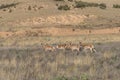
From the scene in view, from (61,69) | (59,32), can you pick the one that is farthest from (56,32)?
(61,69)

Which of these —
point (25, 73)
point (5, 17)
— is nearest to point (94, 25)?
point (5, 17)

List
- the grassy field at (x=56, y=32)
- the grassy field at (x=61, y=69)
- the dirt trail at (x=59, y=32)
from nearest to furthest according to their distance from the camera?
1. the grassy field at (x=61, y=69)
2. the grassy field at (x=56, y=32)
3. the dirt trail at (x=59, y=32)

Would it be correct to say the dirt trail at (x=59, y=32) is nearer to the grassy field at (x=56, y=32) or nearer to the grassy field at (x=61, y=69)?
the grassy field at (x=56, y=32)

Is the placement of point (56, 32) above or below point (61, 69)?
below

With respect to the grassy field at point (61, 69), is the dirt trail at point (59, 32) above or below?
below

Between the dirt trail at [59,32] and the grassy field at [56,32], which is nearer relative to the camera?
the grassy field at [56,32]

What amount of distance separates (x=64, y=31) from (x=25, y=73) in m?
33.7

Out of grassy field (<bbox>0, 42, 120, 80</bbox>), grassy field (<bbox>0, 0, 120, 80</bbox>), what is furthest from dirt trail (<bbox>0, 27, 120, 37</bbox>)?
grassy field (<bbox>0, 42, 120, 80</bbox>)

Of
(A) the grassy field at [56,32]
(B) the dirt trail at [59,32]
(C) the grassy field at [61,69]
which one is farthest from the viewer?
(B) the dirt trail at [59,32]

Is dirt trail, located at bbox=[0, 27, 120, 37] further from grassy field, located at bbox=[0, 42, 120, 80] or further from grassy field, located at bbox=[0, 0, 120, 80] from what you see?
grassy field, located at bbox=[0, 42, 120, 80]

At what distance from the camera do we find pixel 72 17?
54344mm

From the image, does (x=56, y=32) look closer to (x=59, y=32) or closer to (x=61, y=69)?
(x=59, y=32)

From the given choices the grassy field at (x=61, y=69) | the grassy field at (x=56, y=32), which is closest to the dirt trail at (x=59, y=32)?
the grassy field at (x=56, y=32)

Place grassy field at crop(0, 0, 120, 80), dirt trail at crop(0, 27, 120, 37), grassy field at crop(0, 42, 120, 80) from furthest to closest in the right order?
dirt trail at crop(0, 27, 120, 37)
grassy field at crop(0, 0, 120, 80)
grassy field at crop(0, 42, 120, 80)
